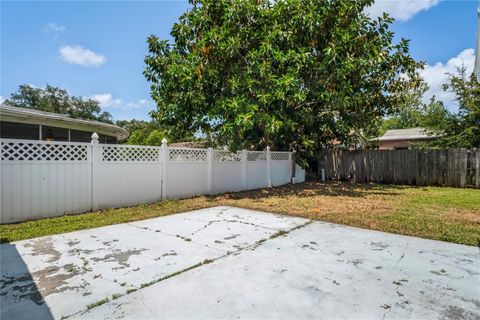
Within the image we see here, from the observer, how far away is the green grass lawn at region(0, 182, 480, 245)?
440 centimetres

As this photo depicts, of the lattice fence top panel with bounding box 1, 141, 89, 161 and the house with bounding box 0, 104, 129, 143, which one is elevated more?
the house with bounding box 0, 104, 129, 143

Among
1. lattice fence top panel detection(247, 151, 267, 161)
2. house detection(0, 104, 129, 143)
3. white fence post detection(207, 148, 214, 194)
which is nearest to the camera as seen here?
house detection(0, 104, 129, 143)

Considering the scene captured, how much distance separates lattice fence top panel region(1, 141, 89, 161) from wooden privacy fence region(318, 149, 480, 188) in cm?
1109

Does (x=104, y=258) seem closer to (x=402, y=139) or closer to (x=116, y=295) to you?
(x=116, y=295)

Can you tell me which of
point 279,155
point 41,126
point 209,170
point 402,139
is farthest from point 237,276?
point 402,139

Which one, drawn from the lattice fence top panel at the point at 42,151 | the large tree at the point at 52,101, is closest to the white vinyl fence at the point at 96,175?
the lattice fence top panel at the point at 42,151

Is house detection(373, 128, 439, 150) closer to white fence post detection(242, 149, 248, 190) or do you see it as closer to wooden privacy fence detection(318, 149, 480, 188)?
wooden privacy fence detection(318, 149, 480, 188)

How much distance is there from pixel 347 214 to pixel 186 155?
455cm

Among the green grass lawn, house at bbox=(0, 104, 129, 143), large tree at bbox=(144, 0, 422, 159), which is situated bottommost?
the green grass lawn

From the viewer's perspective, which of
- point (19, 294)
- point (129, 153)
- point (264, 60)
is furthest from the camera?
point (264, 60)

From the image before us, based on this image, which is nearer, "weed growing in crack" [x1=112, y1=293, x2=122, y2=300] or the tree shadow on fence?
the tree shadow on fence

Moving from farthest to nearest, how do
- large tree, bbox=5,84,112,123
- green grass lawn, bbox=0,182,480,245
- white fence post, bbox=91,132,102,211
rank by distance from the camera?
1. large tree, bbox=5,84,112,123
2. white fence post, bbox=91,132,102,211
3. green grass lawn, bbox=0,182,480,245

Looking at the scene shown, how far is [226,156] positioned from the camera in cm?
923

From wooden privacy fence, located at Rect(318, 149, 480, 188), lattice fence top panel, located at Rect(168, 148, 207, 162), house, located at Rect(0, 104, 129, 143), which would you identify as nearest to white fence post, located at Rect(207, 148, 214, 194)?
lattice fence top panel, located at Rect(168, 148, 207, 162)
